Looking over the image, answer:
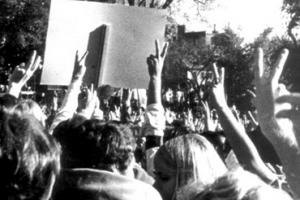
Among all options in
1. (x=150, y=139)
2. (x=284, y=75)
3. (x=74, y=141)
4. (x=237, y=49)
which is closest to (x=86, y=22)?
(x=150, y=139)

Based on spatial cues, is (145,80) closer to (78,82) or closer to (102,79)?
(102,79)

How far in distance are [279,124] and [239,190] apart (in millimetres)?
602

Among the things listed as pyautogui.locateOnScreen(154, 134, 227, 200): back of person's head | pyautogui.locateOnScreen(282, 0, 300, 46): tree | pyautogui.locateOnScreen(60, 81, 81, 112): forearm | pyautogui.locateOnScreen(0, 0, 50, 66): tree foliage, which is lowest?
pyautogui.locateOnScreen(154, 134, 227, 200): back of person's head

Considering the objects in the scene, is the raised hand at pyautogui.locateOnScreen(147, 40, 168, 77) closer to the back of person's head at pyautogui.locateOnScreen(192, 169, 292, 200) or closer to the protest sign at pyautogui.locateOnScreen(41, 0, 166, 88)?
the protest sign at pyautogui.locateOnScreen(41, 0, 166, 88)

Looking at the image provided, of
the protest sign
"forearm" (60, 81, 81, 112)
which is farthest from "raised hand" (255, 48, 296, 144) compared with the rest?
the protest sign

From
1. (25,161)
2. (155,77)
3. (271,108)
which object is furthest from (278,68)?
(155,77)

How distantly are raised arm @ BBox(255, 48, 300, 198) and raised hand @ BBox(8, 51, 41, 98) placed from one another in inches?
72.8

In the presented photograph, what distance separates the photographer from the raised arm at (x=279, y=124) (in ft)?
7.72

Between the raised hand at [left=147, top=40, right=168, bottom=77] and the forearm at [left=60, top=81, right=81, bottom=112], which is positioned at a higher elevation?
the raised hand at [left=147, top=40, right=168, bottom=77]

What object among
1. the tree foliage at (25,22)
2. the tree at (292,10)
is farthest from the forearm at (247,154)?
the tree at (292,10)

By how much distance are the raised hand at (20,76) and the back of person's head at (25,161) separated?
207 cm

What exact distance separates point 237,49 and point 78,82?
55299 mm

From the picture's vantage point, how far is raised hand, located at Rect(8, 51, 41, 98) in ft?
13.5

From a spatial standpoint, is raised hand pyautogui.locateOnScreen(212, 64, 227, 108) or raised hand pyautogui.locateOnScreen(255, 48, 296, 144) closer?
raised hand pyautogui.locateOnScreen(255, 48, 296, 144)
